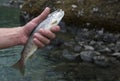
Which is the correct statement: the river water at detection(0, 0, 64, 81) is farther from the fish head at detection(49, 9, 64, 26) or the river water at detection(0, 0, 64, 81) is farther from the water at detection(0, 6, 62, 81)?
the fish head at detection(49, 9, 64, 26)

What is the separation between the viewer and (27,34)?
4277 millimetres

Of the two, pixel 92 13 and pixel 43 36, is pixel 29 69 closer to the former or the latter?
pixel 92 13

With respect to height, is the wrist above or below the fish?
below

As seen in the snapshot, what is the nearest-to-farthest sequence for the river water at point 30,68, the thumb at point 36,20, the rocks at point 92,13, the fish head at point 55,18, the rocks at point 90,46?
the fish head at point 55,18 < the thumb at point 36,20 < the river water at point 30,68 < the rocks at point 90,46 < the rocks at point 92,13

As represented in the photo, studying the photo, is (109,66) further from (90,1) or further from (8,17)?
(8,17)

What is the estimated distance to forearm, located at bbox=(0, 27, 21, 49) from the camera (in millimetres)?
4378

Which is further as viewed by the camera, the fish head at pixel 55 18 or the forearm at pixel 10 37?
the forearm at pixel 10 37

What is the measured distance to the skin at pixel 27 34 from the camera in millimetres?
3736

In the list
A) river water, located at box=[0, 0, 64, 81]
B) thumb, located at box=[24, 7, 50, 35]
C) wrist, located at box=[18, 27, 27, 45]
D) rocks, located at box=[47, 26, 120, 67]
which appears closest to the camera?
thumb, located at box=[24, 7, 50, 35]

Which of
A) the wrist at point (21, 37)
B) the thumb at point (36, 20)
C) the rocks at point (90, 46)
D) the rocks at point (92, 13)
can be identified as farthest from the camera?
the rocks at point (92, 13)

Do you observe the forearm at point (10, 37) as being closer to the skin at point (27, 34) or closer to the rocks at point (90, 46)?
the skin at point (27, 34)

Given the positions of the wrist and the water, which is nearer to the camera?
the wrist

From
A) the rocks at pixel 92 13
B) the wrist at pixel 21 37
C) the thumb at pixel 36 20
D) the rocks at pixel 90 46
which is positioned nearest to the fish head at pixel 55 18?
the thumb at pixel 36 20

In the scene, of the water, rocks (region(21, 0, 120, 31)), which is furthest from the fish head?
rocks (region(21, 0, 120, 31))
